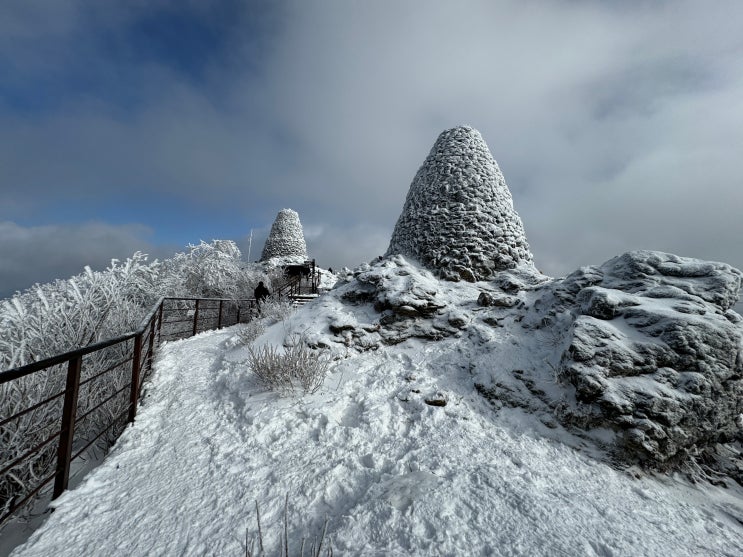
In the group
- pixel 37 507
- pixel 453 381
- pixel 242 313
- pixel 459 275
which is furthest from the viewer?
A: pixel 242 313

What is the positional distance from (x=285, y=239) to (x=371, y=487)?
20717 millimetres

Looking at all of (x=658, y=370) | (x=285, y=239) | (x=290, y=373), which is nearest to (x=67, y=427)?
(x=290, y=373)

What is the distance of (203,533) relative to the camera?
6.72 feet

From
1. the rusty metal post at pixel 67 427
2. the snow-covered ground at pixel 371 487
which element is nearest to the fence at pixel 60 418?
the rusty metal post at pixel 67 427

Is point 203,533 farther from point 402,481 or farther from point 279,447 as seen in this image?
point 402,481

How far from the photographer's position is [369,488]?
7.88 feet

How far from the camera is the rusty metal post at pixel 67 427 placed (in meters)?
2.35

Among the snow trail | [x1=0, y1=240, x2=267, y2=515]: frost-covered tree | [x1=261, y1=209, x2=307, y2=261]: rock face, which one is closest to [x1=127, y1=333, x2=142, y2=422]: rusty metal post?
the snow trail

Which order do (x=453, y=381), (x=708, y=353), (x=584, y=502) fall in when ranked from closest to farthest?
(x=584, y=502)
(x=708, y=353)
(x=453, y=381)

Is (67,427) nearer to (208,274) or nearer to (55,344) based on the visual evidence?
(55,344)

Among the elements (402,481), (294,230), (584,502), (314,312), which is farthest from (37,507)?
(294,230)

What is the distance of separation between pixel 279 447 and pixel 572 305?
473 cm

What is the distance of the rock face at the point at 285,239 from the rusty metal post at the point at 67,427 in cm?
1942

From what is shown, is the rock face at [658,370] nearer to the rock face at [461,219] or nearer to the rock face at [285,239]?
the rock face at [461,219]
